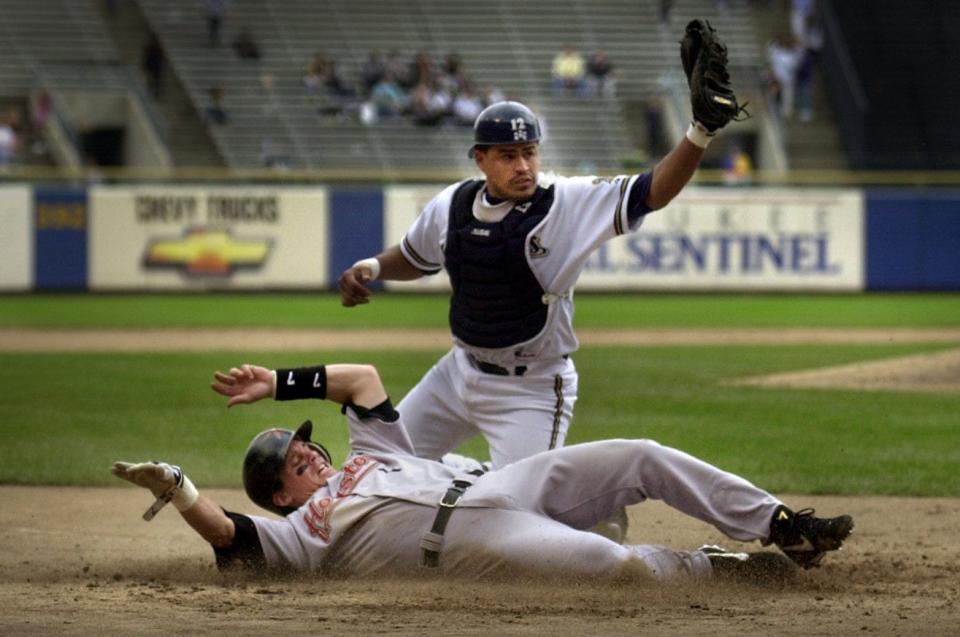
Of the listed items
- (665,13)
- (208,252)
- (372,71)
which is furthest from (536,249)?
(665,13)

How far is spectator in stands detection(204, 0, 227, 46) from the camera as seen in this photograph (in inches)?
1243

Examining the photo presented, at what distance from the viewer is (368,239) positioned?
2603cm

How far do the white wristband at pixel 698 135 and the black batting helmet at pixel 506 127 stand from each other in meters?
0.80

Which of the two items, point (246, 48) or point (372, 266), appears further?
point (246, 48)

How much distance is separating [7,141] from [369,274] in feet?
73.8

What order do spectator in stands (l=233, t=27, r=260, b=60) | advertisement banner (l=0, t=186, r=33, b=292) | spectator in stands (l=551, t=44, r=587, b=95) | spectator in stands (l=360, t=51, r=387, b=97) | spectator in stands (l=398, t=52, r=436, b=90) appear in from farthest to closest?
1. spectator in stands (l=551, t=44, r=587, b=95)
2. spectator in stands (l=233, t=27, r=260, b=60)
3. spectator in stands (l=398, t=52, r=436, b=90)
4. spectator in stands (l=360, t=51, r=387, b=97)
5. advertisement banner (l=0, t=186, r=33, b=292)

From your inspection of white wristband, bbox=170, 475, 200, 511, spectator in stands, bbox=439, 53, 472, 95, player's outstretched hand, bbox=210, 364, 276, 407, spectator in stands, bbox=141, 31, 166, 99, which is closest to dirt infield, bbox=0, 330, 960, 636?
white wristband, bbox=170, 475, 200, 511

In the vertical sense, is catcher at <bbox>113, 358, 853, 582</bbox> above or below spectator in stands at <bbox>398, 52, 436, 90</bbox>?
below

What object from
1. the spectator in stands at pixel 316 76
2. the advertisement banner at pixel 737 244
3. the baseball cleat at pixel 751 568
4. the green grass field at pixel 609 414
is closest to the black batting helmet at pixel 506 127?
the baseball cleat at pixel 751 568

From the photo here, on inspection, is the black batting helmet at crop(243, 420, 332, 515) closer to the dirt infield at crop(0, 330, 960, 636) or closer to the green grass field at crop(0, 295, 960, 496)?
the dirt infield at crop(0, 330, 960, 636)

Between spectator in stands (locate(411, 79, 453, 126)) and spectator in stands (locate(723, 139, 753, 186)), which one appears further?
spectator in stands (locate(411, 79, 453, 126))

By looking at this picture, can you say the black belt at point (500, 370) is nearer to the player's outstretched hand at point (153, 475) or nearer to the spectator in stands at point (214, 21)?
the player's outstretched hand at point (153, 475)

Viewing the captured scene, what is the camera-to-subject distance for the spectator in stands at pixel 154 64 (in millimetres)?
30609

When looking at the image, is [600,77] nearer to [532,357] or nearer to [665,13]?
[665,13]
